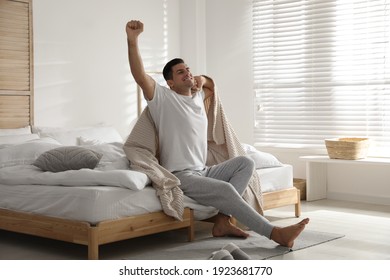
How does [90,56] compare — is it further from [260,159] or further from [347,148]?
[347,148]

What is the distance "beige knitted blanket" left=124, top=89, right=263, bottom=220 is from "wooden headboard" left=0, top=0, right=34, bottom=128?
1659 millimetres

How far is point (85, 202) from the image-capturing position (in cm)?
375

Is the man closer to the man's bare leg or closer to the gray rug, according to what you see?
the man's bare leg

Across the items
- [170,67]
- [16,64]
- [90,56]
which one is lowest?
[170,67]

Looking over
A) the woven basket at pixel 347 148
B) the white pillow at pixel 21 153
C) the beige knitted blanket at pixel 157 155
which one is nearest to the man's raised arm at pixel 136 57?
the beige knitted blanket at pixel 157 155

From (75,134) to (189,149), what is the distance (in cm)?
162

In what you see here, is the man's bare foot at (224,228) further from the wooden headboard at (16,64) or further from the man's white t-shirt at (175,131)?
the wooden headboard at (16,64)

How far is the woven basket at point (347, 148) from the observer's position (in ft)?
19.1

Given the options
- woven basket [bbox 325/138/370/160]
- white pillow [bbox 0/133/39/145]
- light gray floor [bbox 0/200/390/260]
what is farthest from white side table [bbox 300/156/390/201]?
white pillow [bbox 0/133/39/145]

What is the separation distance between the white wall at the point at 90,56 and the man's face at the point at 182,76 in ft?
6.04

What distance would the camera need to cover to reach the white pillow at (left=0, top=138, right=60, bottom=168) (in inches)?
185

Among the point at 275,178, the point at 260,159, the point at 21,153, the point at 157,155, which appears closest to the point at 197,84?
the point at 157,155

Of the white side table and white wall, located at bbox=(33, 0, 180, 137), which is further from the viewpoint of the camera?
the white side table
